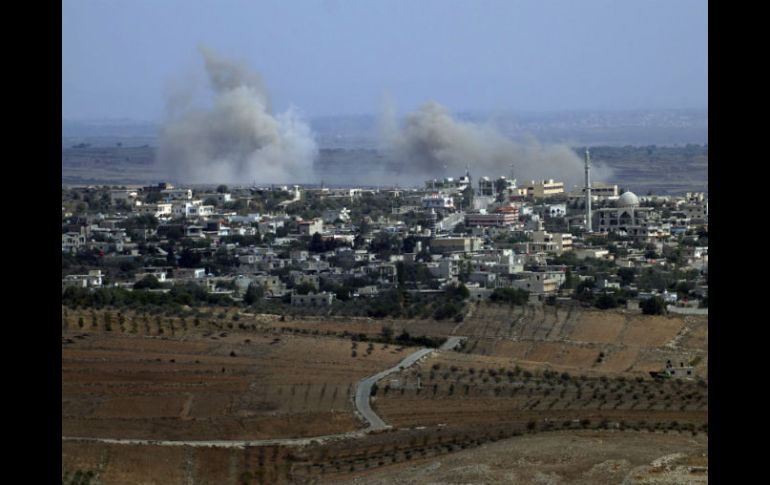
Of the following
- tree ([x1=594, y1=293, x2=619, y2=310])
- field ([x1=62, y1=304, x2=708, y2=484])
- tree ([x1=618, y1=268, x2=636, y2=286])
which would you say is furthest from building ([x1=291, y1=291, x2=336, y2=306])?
tree ([x1=618, y1=268, x2=636, y2=286])

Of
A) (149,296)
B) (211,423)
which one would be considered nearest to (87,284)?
(149,296)

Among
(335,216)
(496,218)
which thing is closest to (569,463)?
(496,218)

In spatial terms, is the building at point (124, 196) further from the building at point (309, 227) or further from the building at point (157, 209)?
the building at point (309, 227)

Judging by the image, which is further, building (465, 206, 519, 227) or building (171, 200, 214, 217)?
building (171, 200, 214, 217)

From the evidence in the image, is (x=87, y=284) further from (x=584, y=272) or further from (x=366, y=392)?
(x=366, y=392)

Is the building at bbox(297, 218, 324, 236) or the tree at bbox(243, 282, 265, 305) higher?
the building at bbox(297, 218, 324, 236)

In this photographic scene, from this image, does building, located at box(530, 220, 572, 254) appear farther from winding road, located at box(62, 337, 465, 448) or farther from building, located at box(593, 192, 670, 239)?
winding road, located at box(62, 337, 465, 448)

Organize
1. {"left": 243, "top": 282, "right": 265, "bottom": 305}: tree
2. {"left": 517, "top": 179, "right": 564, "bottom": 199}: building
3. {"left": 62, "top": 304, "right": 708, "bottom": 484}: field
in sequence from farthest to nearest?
{"left": 517, "top": 179, "right": 564, "bottom": 199}: building
{"left": 243, "top": 282, "right": 265, "bottom": 305}: tree
{"left": 62, "top": 304, "right": 708, "bottom": 484}: field

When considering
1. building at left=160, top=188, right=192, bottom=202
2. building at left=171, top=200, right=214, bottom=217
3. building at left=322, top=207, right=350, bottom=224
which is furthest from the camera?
building at left=160, top=188, right=192, bottom=202
